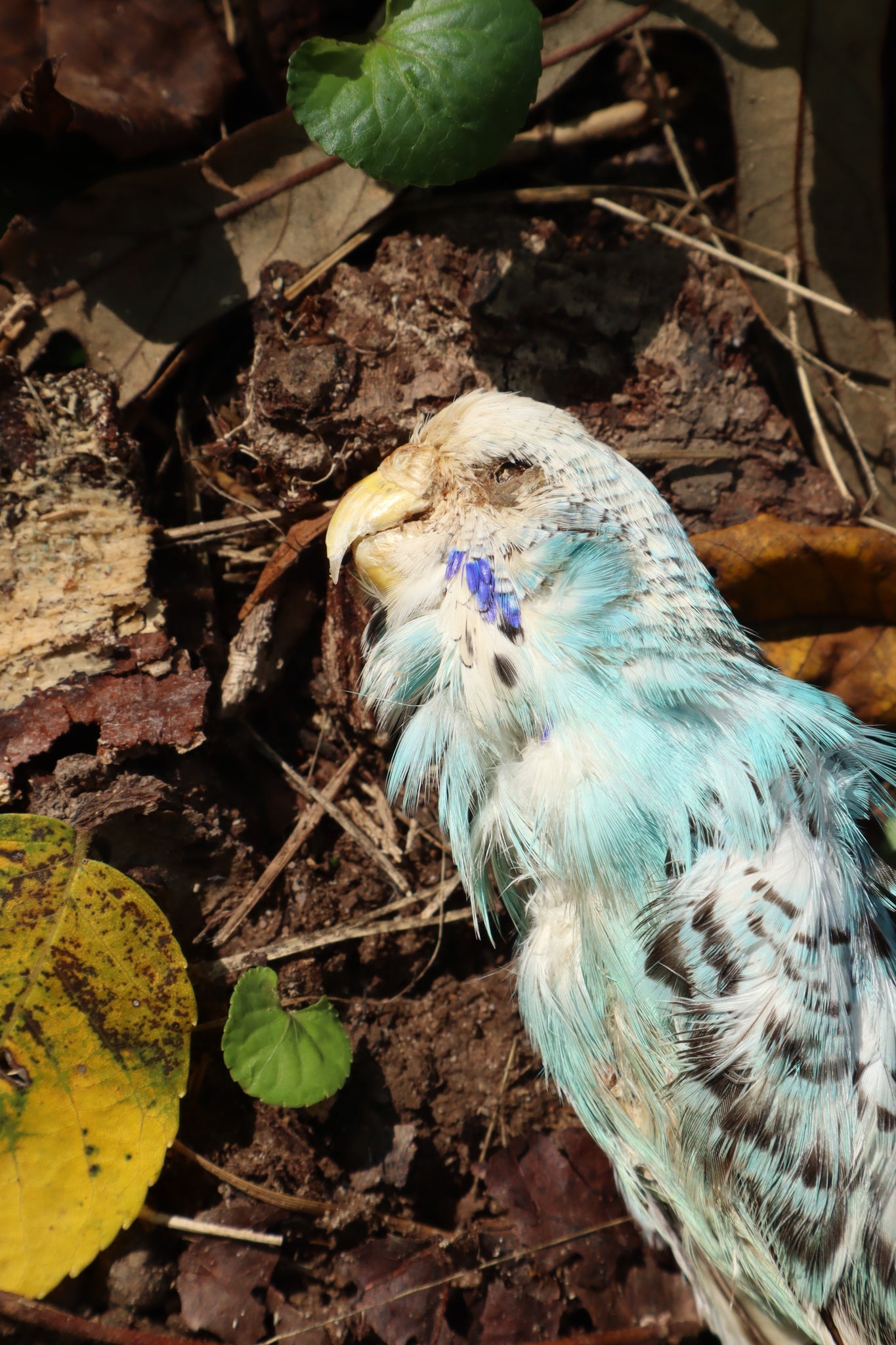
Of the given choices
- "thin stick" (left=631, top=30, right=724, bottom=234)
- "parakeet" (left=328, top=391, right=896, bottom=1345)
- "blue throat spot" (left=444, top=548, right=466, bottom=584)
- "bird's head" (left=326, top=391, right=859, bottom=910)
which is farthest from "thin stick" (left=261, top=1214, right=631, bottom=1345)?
"thin stick" (left=631, top=30, right=724, bottom=234)

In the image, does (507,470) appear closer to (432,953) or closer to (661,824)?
(661,824)

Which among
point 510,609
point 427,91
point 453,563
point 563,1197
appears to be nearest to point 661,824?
point 510,609

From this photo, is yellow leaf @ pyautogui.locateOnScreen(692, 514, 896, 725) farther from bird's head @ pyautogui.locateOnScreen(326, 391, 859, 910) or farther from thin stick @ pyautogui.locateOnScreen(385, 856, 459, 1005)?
thin stick @ pyautogui.locateOnScreen(385, 856, 459, 1005)

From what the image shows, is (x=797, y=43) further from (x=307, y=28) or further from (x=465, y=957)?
(x=465, y=957)

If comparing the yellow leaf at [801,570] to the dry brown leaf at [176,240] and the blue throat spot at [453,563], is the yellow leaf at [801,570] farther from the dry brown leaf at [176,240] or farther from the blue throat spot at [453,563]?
the dry brown leaf at [176,240]

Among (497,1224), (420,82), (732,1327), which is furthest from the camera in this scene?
(497,1224)

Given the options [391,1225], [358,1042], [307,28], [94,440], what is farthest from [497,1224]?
[307,28]
